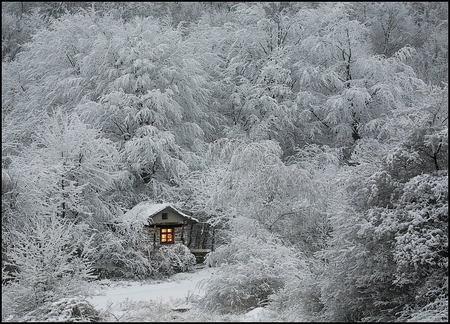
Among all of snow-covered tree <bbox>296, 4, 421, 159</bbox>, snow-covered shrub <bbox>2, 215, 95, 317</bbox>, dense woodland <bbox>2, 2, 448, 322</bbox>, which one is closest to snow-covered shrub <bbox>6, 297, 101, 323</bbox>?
dense woodland <bbox>2, 2, 448, 322</bbox>

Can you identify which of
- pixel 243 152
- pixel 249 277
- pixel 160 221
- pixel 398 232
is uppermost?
pixel 243 152

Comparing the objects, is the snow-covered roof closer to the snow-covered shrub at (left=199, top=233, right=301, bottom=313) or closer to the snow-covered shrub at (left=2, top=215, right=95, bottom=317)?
the snow-covered shrub at (left=199, top=233, right=301, bottom=313)

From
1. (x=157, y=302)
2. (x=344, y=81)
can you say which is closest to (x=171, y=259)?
(x=157, y=302)

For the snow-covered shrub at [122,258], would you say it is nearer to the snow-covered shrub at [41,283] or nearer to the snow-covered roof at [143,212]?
the snow-covered roof at [143,212]

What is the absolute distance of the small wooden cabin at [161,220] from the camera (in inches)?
675

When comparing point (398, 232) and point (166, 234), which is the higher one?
point (398, 232)

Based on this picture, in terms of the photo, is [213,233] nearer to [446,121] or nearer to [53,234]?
[53,234]

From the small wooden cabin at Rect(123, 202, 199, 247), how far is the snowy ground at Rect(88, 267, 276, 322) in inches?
59.9

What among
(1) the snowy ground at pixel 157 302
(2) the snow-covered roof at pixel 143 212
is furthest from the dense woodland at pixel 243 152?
(1) the snowy ground at pixel 157 302

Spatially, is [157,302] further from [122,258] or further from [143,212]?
[143,212]

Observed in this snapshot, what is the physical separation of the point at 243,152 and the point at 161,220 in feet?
15.2

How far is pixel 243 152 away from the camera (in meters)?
14.9

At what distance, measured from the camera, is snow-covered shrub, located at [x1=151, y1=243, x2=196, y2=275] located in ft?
54.8

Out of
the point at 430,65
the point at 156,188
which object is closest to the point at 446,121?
the point at 156,188
